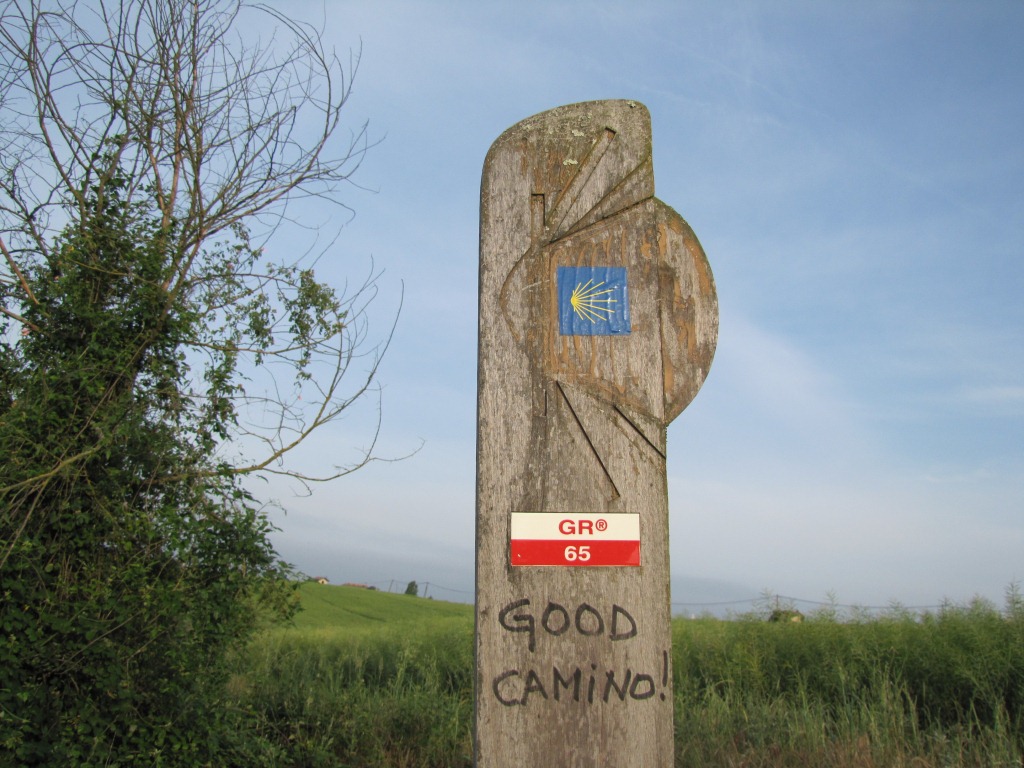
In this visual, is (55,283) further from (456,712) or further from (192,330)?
(456,712)

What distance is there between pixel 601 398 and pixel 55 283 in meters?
4.99

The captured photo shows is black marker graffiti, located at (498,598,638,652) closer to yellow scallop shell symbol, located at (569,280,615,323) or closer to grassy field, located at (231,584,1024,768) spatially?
yellow scallop shell symbol, located at (569,280,615,323)

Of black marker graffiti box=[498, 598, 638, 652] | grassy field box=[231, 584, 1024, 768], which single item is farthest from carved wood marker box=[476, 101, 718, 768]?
grassy field box=[231, 584, 1024, 768]

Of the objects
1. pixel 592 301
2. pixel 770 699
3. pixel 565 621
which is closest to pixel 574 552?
pixel 565 621

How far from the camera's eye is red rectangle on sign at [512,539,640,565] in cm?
252

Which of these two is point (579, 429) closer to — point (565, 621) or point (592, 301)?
point (592, 301)

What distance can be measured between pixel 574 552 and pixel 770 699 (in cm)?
638

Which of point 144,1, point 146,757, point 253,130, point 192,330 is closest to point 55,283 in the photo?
point 192,330

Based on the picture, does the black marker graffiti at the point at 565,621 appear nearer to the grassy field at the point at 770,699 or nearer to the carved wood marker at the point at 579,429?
the carved wood marker at the point at 579,429

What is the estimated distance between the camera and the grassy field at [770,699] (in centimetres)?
563

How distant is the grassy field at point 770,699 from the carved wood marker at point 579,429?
10.4 ft

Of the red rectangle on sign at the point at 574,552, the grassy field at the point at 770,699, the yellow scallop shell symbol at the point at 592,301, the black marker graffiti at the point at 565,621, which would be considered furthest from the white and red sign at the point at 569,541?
the grassy field at the point at 770,699

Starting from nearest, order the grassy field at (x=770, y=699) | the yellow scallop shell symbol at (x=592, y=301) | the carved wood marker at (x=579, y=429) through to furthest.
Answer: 1. the carved wood marker at (x=579, y=429)
2. the yellow scallop shell symbol at (x=592, y=301)
3. the grassy field at (x=770, y=699)

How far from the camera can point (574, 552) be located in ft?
8.27
